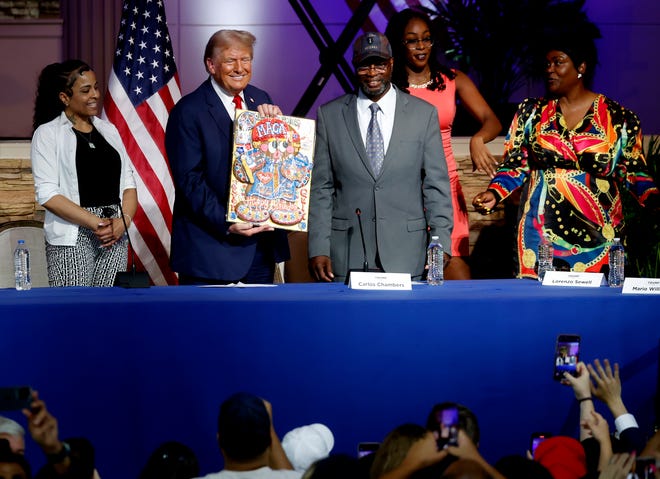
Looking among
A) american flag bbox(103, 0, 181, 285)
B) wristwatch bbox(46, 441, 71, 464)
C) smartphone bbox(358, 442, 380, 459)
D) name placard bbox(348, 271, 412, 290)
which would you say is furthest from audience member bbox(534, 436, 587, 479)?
american flag bbox(103, 0, 181, 285)

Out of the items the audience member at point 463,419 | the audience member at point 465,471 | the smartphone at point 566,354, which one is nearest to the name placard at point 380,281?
the smartphone at point 566,354

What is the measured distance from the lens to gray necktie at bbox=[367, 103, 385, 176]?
4648mm

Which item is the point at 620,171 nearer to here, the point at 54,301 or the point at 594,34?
the point at 594,34

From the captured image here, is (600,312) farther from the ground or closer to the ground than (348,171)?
closer to the ground

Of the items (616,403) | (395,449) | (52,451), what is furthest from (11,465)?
(616,403)

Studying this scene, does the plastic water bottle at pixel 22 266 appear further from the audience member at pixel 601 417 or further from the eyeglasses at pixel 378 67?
the audience member at pixel 601 417

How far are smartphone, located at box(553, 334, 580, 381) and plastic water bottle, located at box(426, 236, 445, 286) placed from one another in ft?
2.11

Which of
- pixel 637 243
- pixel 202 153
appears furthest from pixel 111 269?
pixel 637 243

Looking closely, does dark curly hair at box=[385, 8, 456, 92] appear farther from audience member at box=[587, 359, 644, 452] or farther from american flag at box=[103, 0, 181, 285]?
audience member at box=[587, 359, 644, 452]

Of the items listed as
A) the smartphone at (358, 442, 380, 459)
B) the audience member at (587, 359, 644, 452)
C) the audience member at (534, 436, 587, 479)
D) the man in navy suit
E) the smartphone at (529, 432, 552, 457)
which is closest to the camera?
the audience member at (534, 436, 587, 479)

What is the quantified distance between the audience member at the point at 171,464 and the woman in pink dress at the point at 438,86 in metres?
2.50

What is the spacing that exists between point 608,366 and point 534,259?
56.8 inches

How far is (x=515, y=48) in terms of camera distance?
7305 mm

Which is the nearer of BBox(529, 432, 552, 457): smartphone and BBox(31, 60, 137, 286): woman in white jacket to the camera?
BBox(529, 432, 552, 457): smartphone
